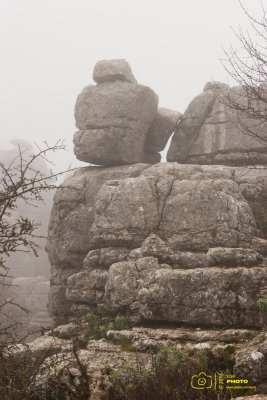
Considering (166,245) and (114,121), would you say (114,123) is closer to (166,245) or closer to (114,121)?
(114,121)

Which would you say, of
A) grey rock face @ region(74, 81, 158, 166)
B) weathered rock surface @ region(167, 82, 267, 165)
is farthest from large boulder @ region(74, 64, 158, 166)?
weathered rock surface @ region(167, 82, 267, 165)

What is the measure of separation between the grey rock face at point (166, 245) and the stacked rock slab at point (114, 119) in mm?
1663

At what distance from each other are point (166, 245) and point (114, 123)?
990 cm

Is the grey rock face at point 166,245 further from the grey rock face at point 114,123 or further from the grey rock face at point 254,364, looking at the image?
the grey rock face at point 254,364

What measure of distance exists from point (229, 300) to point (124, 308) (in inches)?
179

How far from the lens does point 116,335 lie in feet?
45.4

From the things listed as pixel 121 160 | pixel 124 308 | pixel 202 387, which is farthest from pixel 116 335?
pixel 121 160

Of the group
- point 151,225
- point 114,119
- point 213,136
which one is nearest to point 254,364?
point 151,225

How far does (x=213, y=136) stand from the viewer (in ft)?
79.5

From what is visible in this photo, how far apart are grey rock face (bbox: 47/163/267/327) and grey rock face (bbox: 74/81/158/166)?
5.35 ft

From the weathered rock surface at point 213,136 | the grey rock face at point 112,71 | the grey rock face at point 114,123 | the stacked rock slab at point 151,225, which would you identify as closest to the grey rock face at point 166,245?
the stacked rock slab at point 151,225

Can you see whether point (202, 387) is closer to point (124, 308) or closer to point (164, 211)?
point (124, 308)

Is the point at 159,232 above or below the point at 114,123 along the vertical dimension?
below

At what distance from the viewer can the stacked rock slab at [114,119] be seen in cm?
2378
